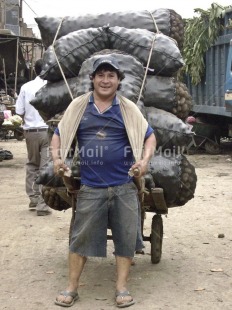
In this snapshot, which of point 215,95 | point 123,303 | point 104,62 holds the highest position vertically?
point 104,62

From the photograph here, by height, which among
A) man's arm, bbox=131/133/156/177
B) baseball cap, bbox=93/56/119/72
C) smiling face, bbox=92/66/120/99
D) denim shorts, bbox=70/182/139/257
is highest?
baseball cap, bbox=93/56/119/72

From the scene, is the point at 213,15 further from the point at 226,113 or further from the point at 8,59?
the point at 8,59

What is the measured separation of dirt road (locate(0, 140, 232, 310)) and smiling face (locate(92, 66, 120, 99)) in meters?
1.46

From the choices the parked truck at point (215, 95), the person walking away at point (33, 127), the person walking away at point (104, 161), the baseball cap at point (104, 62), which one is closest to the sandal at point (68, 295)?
the person walking away at point (104, 161)

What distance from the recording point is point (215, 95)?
13008mm

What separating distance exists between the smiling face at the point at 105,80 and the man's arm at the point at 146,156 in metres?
0.42

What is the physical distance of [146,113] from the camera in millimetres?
4586

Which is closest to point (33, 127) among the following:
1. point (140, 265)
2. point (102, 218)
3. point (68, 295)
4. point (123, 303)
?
point (140, 265)

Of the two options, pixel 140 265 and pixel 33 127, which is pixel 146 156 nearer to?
pixel 140 265

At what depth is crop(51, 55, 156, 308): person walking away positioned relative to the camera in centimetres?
402

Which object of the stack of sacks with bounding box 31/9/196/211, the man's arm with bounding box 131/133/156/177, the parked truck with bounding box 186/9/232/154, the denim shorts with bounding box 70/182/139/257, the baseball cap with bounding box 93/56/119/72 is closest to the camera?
the man's arm with bounding box 131/133/156/177

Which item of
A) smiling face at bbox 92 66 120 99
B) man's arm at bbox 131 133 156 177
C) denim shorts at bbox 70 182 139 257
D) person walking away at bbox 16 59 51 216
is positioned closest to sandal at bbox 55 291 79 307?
denim shorts at bbox 70 182 139 257

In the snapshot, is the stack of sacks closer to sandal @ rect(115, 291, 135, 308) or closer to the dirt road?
the dirt road

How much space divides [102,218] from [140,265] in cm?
106
